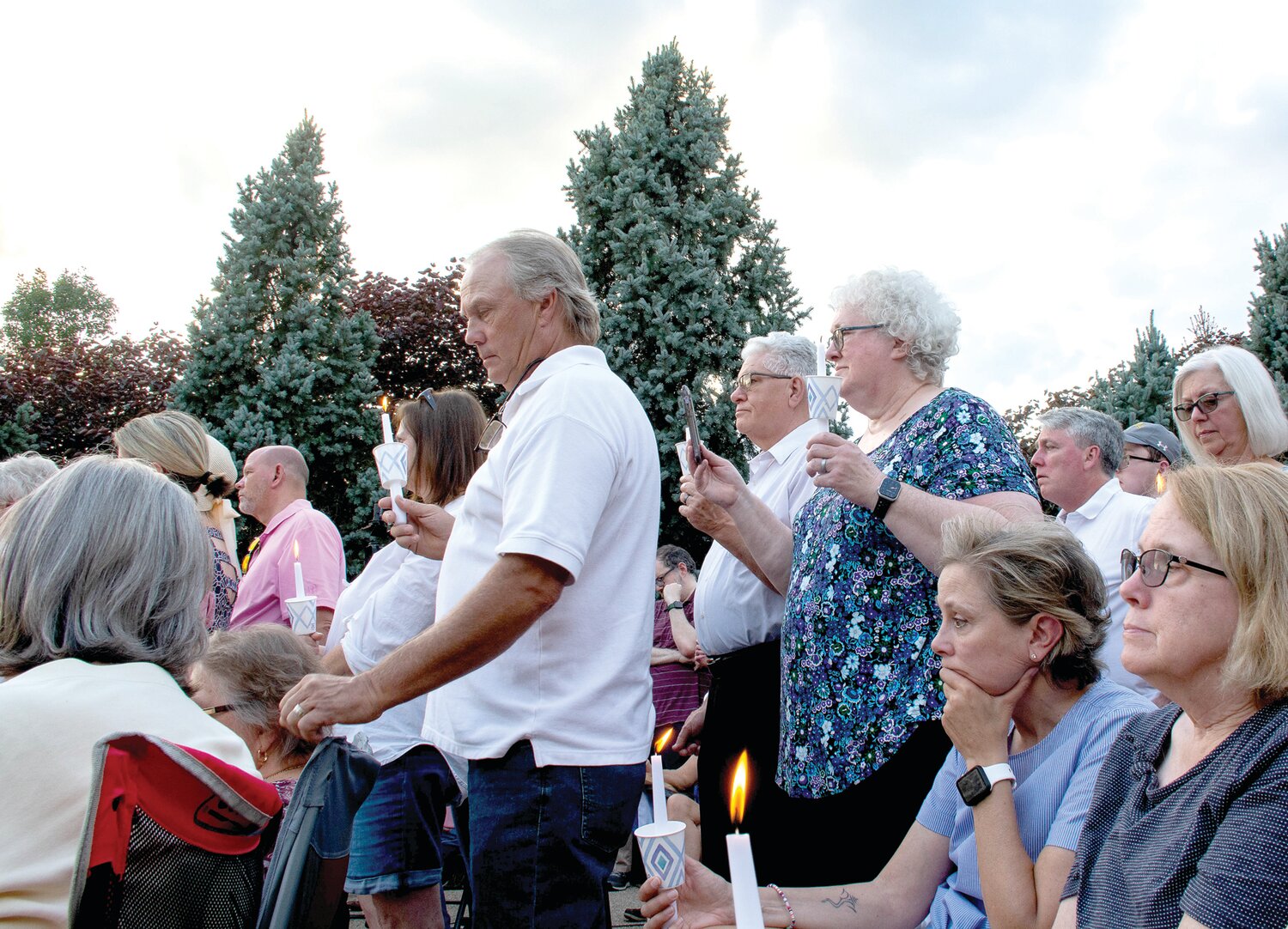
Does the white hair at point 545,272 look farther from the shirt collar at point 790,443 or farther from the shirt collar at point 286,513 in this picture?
the shirt collar at point 286,513

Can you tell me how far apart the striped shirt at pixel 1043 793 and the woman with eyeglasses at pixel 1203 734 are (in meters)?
0.18

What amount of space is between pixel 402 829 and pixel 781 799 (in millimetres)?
1283

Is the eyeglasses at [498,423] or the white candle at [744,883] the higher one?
the eyeglasses at [498,423]

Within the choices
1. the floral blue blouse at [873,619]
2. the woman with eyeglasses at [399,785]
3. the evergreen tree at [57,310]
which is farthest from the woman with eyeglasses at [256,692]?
the evergreen tree at [57,310]

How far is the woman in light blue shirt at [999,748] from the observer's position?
76.6 inches

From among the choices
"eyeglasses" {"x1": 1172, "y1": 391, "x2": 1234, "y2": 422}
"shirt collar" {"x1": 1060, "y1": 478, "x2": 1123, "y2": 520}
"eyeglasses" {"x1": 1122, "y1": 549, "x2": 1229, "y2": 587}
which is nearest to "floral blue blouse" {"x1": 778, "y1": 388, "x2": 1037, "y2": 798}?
"eyeglasses" {"x1": 1122, "y1": 549, "x2": 1229, "y2": 587}

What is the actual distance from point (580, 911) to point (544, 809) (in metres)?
0.23

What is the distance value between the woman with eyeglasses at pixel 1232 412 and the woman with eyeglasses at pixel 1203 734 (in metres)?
2.17

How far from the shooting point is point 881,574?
265 centimetres

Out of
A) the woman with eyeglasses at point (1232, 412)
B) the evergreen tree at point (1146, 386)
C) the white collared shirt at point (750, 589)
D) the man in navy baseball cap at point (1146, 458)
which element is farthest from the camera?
the evergreen tree at point (1146, 386)

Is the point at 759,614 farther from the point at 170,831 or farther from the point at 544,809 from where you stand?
the point at 170,831

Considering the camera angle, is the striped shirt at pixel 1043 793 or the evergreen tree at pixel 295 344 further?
the evergreen tree at pixel 295 344

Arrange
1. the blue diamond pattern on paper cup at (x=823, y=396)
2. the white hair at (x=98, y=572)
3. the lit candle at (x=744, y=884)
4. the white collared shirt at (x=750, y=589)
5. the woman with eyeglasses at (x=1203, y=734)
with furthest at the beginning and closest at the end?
the white collared shirt at (x=750, y=589) < the blue diamond pattern on paper cup at (x=823, y=396) < the white hair at (x=98, y=572) < the woman with eyeglasses at (x=1203, y=734) < the lit candle at (x=744, y=884)

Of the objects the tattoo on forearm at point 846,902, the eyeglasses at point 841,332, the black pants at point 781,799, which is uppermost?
the eyeglasses at point 841,332
